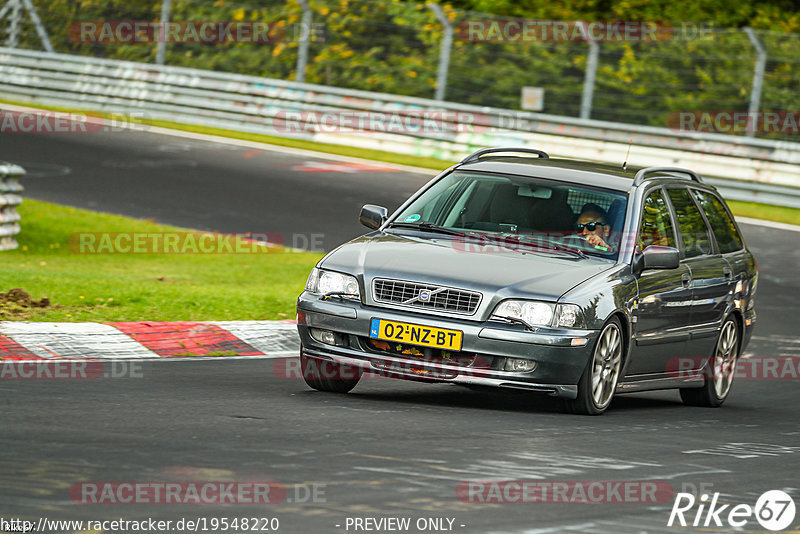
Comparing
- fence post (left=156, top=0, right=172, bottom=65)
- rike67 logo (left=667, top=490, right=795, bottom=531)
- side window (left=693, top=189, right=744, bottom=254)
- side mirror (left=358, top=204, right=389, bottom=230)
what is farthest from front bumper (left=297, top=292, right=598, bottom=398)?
fence post (left=156, top=0, right=172, bottom=65)

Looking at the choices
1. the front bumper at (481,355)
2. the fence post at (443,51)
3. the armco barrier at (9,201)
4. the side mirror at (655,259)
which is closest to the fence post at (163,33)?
the fence post at (443,51)

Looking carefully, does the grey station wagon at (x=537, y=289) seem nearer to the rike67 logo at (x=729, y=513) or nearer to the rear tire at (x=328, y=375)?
the rear tire at (x=328, y=375)

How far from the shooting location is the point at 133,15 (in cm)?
2825

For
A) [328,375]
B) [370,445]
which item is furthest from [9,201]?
[370,445]

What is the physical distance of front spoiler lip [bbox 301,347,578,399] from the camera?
8109 millimetres

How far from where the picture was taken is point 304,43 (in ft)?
88.3

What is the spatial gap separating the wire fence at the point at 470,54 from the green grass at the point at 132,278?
967 centimetres

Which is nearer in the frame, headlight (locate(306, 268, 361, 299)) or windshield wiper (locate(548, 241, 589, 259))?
headlight (locate(306, 268, 361, 299))

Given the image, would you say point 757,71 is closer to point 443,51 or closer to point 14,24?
point 443,51

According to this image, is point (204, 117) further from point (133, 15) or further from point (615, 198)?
point (615, 198)

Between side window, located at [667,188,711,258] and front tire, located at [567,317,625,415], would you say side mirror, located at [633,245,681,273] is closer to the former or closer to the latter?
front tire, located at [567,317,625,415]

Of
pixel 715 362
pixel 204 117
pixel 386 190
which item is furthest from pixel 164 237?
pixel 204 117

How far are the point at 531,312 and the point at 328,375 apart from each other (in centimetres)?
146

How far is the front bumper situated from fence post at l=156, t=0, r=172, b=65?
66.1 feet
